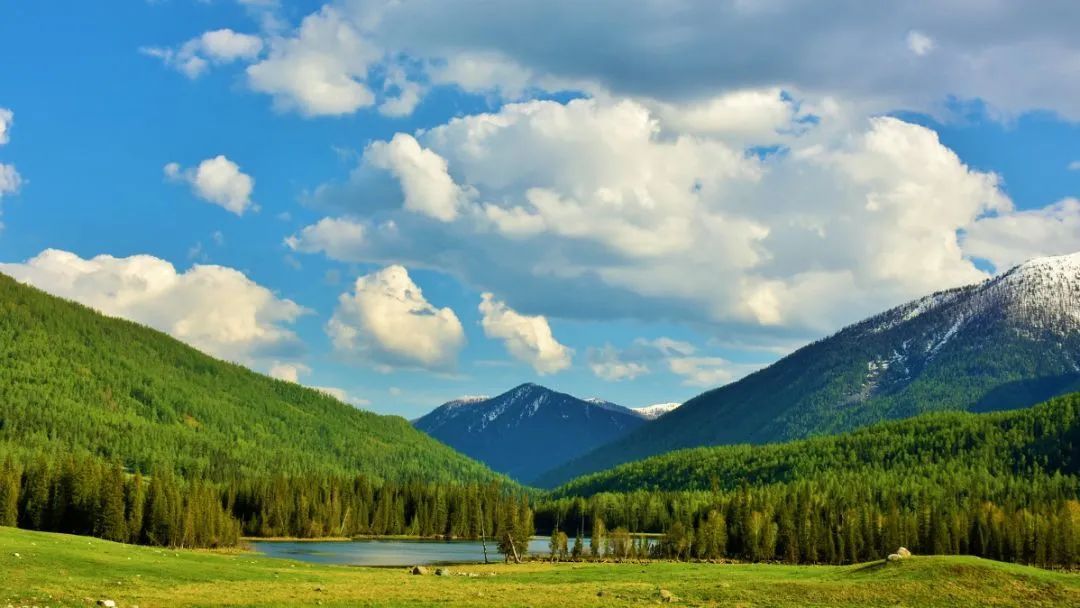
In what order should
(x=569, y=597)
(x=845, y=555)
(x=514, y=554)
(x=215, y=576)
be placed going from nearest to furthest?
1. (x=569, y=597)
2. (x=215, y=576)
3. (x=514, y=554)
4. (x=845, y=555)

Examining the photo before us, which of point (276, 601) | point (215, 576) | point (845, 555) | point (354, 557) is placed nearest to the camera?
point (276, 601)

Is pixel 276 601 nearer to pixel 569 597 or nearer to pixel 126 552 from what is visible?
pixel 569 597

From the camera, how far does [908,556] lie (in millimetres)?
98438

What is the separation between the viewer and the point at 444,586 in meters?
88.9

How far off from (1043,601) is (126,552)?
276 feet

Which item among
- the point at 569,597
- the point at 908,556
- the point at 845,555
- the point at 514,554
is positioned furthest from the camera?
the point at 845,555

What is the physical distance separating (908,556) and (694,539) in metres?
89.8

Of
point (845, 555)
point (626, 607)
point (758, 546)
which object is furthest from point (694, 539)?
point (626, 607)

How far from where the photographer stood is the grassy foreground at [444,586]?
71312 millimetres

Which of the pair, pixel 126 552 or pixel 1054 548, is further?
pixel 1054 548

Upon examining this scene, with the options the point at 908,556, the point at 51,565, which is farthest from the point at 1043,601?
the point at 51,565

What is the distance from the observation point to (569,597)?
77750 mm

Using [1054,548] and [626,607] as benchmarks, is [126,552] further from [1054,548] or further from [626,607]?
[1054,548]

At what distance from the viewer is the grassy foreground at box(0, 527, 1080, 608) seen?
71312mm
